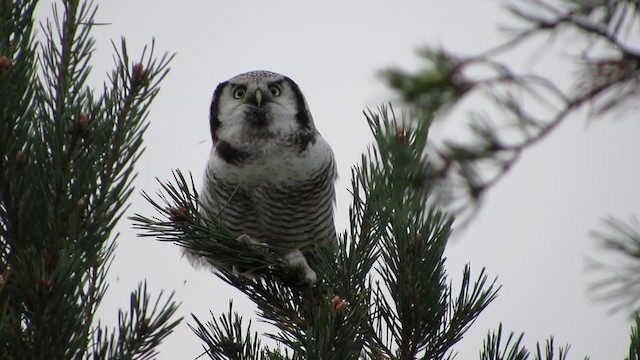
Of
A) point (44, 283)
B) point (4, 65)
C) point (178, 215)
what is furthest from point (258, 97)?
point (44, 283)

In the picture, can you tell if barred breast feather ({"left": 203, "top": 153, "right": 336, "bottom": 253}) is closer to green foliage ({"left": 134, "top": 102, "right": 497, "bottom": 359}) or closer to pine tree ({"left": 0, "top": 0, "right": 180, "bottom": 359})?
green foliage ({"left": 134, "top": 102, "right": 497, "bottom": 359})

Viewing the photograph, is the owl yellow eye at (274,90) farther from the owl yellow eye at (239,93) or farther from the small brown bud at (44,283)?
the small brown bud at (44,283)

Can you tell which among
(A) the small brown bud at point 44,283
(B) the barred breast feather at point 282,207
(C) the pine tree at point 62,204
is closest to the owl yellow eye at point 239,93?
(B) the barred breast feather at point 282,207

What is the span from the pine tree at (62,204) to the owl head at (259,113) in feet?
4.92

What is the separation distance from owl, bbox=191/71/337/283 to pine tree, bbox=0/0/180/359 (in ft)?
4.68

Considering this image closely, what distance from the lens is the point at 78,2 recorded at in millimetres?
1402

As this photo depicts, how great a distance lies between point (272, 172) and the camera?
276 cm

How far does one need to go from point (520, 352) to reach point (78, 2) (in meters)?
1.23

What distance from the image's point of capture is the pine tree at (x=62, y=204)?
1104mm

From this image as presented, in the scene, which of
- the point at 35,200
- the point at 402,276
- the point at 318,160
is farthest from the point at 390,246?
the point at 318,160

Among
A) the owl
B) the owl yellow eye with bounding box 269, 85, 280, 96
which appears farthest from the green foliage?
the owl yellow eye with bounding box 269, 85, 280, 96

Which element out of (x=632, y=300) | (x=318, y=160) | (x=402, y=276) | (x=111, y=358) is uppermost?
(x=318, y=160)

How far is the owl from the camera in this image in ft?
9.11

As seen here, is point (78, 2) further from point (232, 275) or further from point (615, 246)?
point (615, 246)
